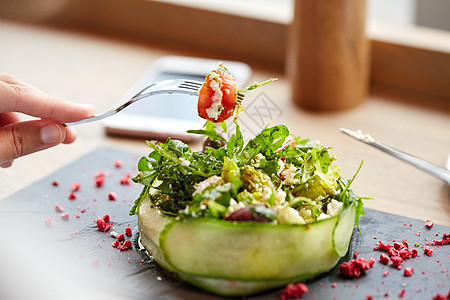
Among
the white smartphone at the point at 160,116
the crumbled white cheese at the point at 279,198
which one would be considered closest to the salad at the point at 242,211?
the crumbled white cheese at the point at 279,198

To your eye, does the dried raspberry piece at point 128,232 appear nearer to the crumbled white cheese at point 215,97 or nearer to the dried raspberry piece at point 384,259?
the crumbled white cheese at point 215,97

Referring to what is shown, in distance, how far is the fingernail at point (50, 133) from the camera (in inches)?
54.7

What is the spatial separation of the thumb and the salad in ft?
0.77

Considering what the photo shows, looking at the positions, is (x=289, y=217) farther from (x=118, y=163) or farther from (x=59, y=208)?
(x=118, y=163)

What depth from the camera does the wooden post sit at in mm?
1901

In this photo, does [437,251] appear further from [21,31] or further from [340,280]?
[21,31]

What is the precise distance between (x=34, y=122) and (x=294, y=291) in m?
0.69

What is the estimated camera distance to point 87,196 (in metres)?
1.53

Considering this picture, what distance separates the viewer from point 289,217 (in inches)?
43.3

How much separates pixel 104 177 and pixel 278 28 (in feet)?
3.44

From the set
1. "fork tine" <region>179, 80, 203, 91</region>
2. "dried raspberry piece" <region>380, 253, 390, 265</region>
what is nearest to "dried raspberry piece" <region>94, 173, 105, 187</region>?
"fork tine" <region>179, 80, 203, 91</region>

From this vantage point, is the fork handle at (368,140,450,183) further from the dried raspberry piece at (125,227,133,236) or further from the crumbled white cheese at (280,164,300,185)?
the dried raspberry piece at (125,227,133,236)

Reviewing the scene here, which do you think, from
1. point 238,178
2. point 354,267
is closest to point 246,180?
point 238,178

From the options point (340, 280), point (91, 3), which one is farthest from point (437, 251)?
point (91, 3)
